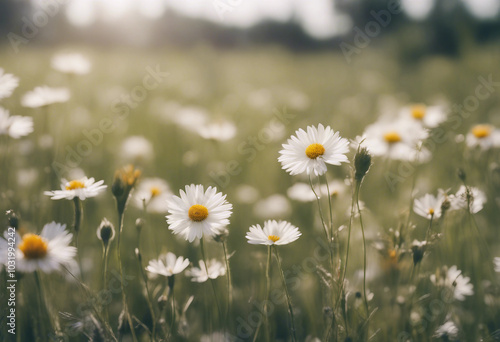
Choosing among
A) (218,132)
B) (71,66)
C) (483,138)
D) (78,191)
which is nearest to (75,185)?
(78,191)

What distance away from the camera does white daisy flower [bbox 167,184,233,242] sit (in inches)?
39.7

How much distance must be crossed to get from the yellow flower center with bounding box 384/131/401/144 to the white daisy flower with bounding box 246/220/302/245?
1011 millimetres

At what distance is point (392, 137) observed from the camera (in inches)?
73.1

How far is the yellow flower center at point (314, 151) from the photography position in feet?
3.47

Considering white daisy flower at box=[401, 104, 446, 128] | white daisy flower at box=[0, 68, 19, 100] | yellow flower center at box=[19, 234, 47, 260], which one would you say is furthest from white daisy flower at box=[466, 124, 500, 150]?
white daisy flower at box=[0, 68, 19, 100]

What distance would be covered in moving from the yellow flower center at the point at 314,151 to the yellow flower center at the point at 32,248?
0.68 meters

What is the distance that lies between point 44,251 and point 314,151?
0.70m

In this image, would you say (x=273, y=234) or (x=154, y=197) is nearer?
(x=273, y=234)

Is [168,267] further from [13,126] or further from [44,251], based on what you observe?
[13,126]

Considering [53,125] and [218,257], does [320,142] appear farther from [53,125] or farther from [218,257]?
[53,125]

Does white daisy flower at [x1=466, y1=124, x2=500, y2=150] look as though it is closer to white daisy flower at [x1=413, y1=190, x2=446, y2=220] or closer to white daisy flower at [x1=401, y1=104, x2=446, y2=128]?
white daisy flower at [x1=401, y1=104, x2=446, y2=128]

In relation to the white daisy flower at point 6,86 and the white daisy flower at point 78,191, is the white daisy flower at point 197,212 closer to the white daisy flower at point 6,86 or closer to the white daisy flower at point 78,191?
the white daisy flower at point 78,191

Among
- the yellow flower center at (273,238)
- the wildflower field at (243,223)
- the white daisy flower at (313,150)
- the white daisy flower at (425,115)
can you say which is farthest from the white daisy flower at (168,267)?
the white daisy flower at (425,115)

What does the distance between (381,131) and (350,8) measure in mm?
10334
